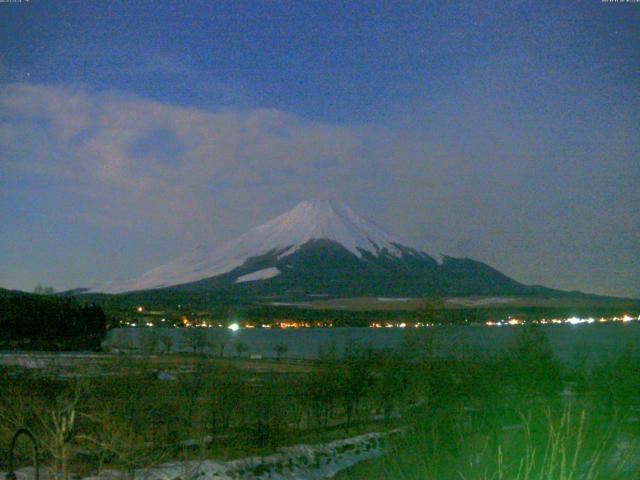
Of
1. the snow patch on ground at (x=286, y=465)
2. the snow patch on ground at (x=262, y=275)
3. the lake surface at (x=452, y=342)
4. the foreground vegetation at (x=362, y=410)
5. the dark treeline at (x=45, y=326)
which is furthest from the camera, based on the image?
the snow patch on ground at (x=262, y=275)

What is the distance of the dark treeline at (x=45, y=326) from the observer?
A: 51094 mm

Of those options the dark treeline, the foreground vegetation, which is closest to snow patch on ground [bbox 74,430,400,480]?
the foreground vegetation

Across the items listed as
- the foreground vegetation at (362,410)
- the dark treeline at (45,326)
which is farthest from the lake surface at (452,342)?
the dark treeline at (45,326)

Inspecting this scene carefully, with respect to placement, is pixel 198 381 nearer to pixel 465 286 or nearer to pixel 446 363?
pixel 446 363

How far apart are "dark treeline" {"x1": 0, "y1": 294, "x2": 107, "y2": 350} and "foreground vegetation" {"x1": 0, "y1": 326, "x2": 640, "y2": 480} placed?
20070 millimetres

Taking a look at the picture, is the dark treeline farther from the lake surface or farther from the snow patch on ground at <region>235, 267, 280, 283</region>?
the snow patch on ground at <region>235, 267, 280, 283</region>

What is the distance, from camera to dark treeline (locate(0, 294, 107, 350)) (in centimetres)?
5109

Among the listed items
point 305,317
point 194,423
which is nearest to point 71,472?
point 194,423

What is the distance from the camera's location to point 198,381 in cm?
2814

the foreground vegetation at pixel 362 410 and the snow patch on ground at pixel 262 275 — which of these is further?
the snow patch on ground at pixel 262 275

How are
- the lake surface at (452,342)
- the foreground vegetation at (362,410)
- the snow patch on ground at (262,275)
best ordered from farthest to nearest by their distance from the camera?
the snow patch on ground at (262,275) < the lake surface at (452,342) < the foreground vegetation at (362,410)

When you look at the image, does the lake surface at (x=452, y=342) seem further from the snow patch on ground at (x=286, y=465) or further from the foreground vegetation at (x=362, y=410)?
the snow patch on ground at (x=286, y=465)

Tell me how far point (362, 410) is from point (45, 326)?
3229 cm

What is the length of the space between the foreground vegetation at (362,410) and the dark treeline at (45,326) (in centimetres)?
2007
